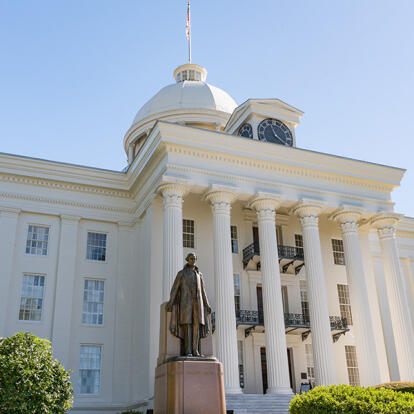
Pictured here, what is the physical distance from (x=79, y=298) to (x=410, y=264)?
82.4 ft

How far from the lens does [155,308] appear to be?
2656cm

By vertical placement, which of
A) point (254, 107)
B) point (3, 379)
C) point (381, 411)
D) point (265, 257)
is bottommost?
point (381, 411)

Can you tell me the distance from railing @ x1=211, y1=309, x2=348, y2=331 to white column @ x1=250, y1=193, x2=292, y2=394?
2932mm

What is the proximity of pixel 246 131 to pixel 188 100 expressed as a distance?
12.2m

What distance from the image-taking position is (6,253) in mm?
28234

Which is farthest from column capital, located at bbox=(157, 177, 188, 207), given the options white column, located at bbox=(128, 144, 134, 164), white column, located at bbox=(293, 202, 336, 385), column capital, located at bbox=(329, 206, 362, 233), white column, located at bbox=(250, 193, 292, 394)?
white column, located at bbox=(128, 144, 134, 164)

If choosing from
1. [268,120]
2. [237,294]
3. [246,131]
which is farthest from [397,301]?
[246,131]

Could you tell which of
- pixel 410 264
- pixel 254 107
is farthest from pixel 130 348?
pixel 410 264

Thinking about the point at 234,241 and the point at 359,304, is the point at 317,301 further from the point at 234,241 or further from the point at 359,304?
the point at 234,241

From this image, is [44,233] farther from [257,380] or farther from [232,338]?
[257,380]

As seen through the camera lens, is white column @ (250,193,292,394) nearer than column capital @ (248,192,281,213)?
Yes

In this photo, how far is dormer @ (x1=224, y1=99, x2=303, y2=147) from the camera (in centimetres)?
3080

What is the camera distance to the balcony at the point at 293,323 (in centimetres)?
2930

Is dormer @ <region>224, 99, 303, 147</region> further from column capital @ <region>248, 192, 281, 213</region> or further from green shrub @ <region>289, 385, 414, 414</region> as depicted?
green shrub @ <region>289, 385, 414, 414</region>
